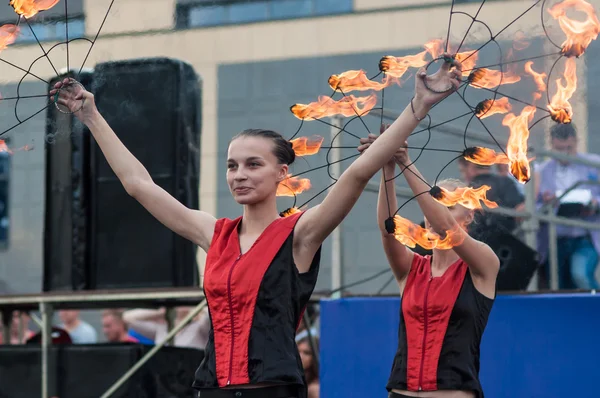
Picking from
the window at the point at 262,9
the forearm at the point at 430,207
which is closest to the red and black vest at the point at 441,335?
the forearm at the point at 430,207

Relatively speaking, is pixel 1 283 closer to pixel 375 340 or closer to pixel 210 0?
pixel 210 0

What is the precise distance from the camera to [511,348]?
495 cm

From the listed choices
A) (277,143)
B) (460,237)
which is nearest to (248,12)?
(460,237)

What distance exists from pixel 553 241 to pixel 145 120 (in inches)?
Result: 99.8

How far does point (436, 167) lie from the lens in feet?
21.1

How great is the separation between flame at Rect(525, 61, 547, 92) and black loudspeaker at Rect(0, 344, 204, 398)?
286cm

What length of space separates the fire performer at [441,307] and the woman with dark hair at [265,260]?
2.44 ft

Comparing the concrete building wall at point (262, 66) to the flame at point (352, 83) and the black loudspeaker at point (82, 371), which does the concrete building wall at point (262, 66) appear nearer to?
the flame at point (352, 83)

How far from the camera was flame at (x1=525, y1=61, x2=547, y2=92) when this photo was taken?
3.85 meters

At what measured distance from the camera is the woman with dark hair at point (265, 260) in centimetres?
277

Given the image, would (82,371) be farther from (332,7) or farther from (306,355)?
(332,7)

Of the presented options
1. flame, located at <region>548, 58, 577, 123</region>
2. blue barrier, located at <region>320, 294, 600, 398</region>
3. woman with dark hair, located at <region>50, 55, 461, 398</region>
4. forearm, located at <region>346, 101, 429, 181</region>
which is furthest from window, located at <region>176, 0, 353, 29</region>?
forearm, located at <region>346, 101, 429, 181</region>

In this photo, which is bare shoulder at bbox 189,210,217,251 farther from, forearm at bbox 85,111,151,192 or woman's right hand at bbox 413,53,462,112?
woman's right hand at bbox 413,53,462,112

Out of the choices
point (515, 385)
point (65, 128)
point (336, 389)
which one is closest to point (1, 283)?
point (65, 128)
